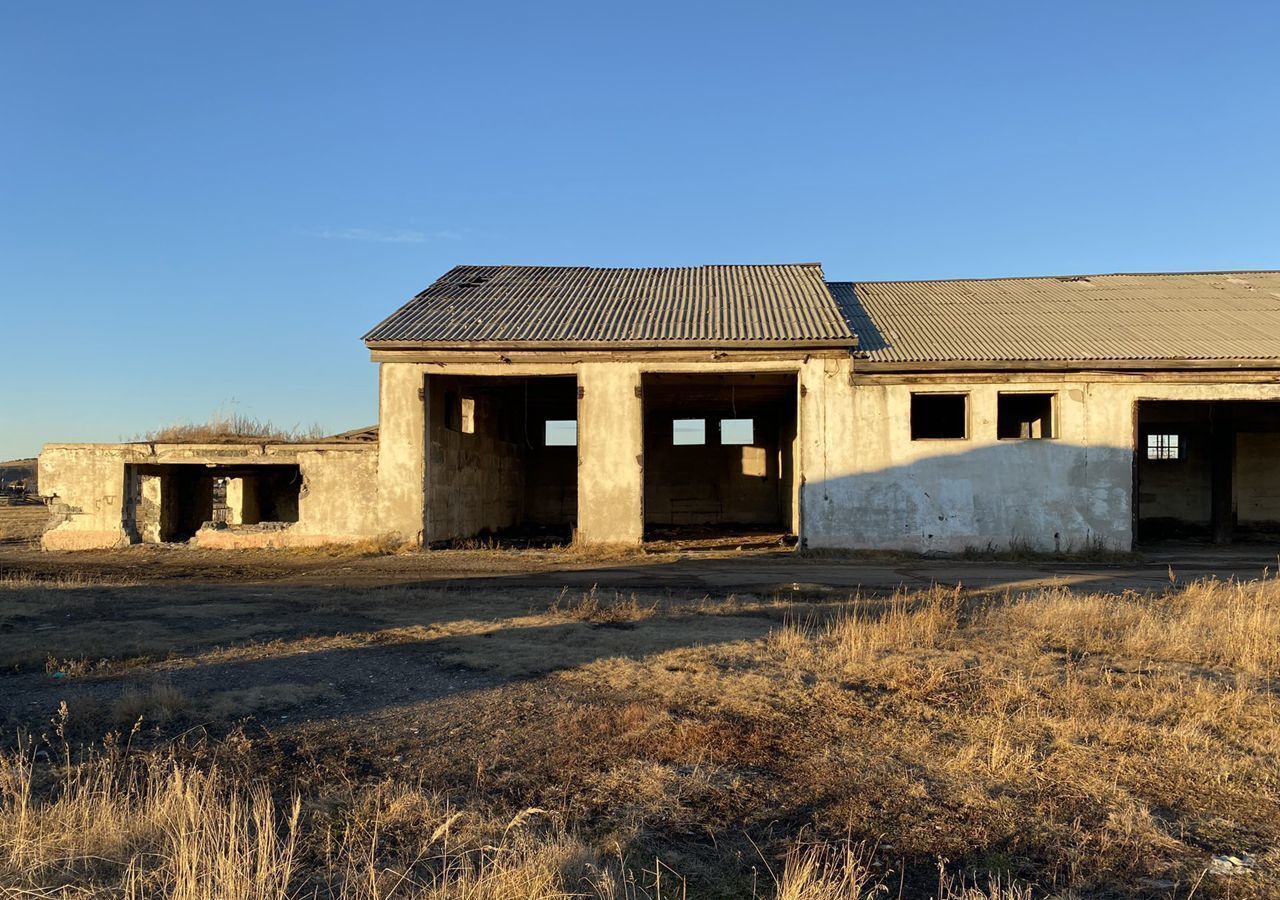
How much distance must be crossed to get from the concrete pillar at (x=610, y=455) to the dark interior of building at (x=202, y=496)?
273 inches

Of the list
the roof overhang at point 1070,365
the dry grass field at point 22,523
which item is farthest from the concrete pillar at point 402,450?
the dry grass field at point 22,523

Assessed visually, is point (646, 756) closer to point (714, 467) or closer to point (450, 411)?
point (450, 411)

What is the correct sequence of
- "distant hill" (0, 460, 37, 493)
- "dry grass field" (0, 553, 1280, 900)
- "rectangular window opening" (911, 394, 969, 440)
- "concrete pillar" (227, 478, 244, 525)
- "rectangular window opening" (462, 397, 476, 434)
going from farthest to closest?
"distant hill" (0, 460, 37, 493) < "concrete pillar" (227, 478, 244, 525) < "rectangular window opening" (462, 397, 476, 434) < "rectangular window opening" (911, 394, 969, 440) < "dry grass field" (0, 553, 1280, 900)

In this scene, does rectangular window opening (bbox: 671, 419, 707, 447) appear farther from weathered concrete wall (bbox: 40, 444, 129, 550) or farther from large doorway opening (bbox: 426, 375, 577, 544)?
weathered concrete wall (bbox: 40, 444, 129, 550)

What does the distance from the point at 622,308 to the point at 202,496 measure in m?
12.2

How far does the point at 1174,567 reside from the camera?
15.1 metres

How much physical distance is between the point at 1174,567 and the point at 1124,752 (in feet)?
40.6

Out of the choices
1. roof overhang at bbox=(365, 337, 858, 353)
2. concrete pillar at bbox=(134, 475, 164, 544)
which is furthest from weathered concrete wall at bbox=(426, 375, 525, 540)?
concrete pillar at bbox=(134, 475, 164, 544)

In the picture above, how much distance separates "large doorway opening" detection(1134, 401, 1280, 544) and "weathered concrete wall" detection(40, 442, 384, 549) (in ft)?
63.8

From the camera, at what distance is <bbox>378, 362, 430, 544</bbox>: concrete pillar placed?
17.1m

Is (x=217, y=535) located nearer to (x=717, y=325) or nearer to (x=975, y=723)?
(x=717, y=325)

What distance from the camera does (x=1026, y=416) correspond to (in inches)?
791

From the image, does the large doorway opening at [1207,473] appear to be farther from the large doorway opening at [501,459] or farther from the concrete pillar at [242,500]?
the concrete pillar at [242,500]

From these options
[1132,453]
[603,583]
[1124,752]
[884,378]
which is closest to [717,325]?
[884,378]
